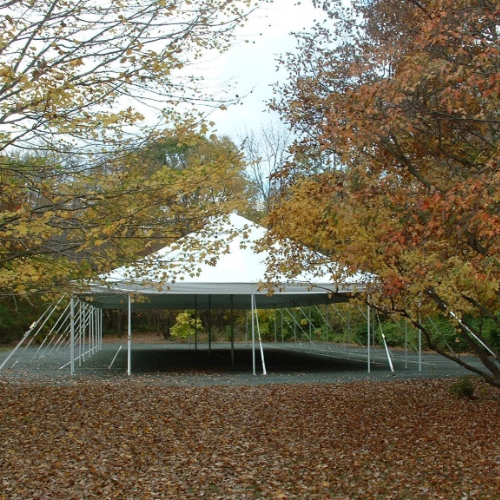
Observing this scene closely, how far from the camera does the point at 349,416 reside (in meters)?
9.03

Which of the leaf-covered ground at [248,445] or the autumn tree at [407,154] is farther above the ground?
the autumn tree at [407,154]

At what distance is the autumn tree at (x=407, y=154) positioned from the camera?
566 centimetres

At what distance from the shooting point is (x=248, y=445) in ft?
23.7

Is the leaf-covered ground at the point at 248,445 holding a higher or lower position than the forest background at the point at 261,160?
lower

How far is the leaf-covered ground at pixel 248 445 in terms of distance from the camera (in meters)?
5.52

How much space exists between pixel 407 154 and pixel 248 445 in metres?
3.99

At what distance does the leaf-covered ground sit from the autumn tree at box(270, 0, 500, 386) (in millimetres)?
1437

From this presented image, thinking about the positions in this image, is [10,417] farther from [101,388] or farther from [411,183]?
[411,183]

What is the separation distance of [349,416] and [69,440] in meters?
3.67

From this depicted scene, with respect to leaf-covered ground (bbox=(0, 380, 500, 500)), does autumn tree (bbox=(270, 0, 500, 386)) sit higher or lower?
higher

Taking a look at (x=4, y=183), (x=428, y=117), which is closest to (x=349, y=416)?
(x=428, y=117)

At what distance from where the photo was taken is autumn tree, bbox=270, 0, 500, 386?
5660 millimetres

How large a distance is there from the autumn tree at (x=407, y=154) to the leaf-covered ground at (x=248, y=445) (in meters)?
1.44

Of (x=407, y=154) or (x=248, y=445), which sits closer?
(x=248, y=445)
